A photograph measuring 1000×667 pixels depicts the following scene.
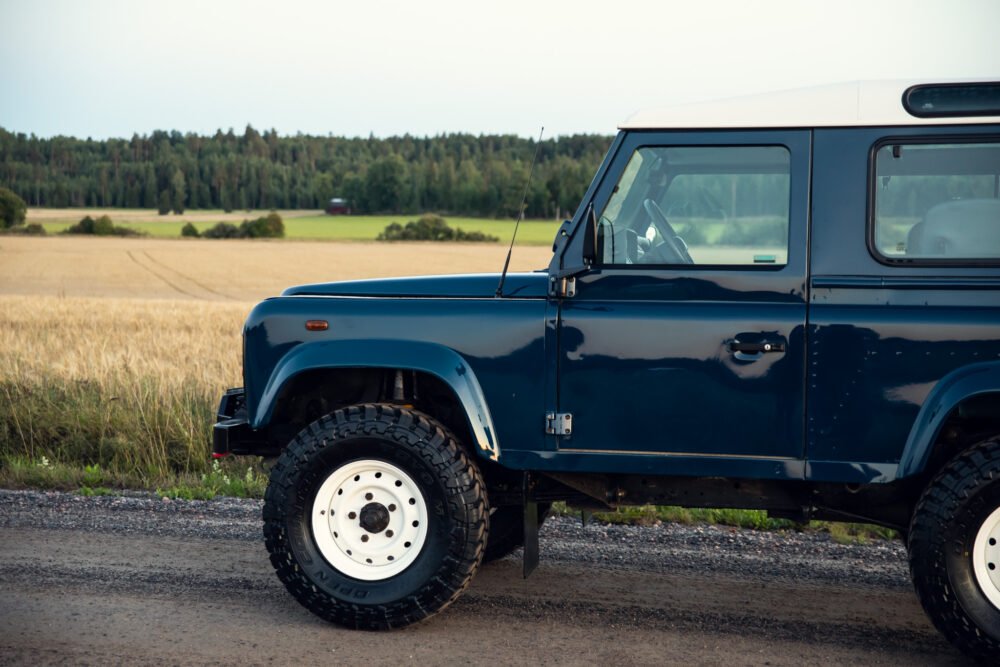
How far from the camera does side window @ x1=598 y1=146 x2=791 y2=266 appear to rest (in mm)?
4551

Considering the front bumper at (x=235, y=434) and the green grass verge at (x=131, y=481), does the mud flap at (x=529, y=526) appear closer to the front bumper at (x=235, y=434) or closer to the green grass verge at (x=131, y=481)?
the front bumper at (x=235, y=434)

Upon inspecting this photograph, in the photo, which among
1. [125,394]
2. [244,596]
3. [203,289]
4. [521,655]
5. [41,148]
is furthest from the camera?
[41,148]

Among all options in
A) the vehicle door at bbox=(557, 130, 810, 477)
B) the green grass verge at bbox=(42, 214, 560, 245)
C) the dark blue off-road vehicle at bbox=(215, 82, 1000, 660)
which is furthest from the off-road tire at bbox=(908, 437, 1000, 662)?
the green grass verge at bbox=(42, 214, 560, 245)

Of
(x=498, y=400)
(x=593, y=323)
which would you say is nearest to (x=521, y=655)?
(x=498, y=400)

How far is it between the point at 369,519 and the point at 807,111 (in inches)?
102

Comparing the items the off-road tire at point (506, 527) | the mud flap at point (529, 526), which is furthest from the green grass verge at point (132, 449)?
the mud flap at point (529, 526)

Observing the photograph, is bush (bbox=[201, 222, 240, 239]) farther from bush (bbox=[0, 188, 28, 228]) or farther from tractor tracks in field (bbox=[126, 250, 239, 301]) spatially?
tractor tracks in field (bbox=[126, 250, 239, 301])

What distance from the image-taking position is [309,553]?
4.82 metres

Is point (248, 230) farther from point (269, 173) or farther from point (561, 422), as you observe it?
point (561, 422)

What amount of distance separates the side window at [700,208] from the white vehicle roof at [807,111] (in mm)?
113

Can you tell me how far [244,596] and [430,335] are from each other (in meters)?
1.56

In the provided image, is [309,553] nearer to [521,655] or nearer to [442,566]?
[442,566]

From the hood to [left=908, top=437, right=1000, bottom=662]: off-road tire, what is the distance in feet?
6.11

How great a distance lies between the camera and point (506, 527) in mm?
5648
